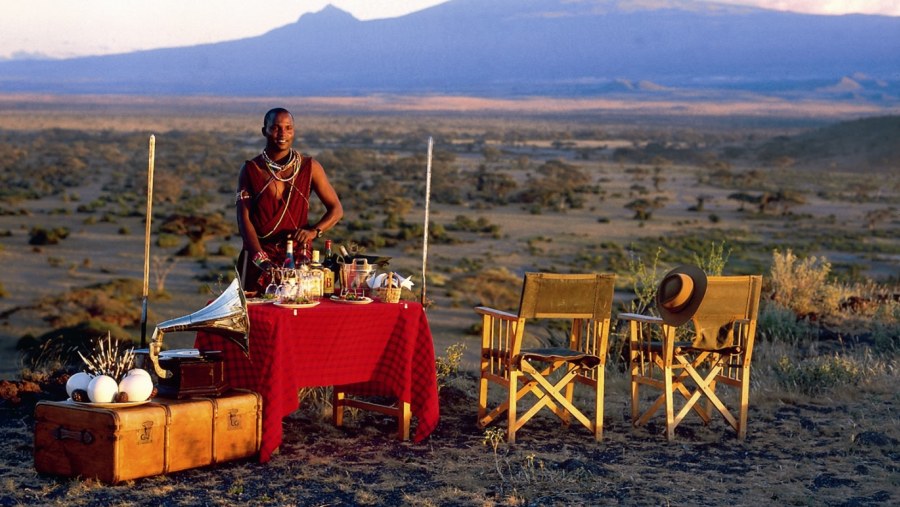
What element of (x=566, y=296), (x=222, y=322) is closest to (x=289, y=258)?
(x=222, y=322)

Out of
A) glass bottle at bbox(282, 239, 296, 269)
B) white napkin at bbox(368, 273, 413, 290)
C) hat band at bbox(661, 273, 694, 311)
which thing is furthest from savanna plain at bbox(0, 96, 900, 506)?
hat band at bbox(661, 273, 694, 311)

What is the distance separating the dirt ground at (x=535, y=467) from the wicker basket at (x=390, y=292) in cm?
88

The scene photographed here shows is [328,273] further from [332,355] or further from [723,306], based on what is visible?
[723,306]

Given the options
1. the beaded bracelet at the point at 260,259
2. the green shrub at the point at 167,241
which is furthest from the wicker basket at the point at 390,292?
the green shrub at the point at 167,241

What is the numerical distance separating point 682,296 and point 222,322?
2721 millimetres

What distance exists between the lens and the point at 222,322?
6484 millimetres

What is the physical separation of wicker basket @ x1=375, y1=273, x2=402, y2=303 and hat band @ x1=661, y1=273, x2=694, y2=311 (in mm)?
1592

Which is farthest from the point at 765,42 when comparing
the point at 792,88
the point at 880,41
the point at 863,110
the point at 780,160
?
the point at 780,160

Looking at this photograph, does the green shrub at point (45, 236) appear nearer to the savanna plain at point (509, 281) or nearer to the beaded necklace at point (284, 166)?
the savanna plain at point (509, 281)

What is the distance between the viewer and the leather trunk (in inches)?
244

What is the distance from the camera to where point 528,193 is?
1572 inches

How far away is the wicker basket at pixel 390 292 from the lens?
7227mm

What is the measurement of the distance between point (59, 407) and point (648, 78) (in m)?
189

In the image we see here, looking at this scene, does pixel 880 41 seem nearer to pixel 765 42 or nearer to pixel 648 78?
pixel 765 42
